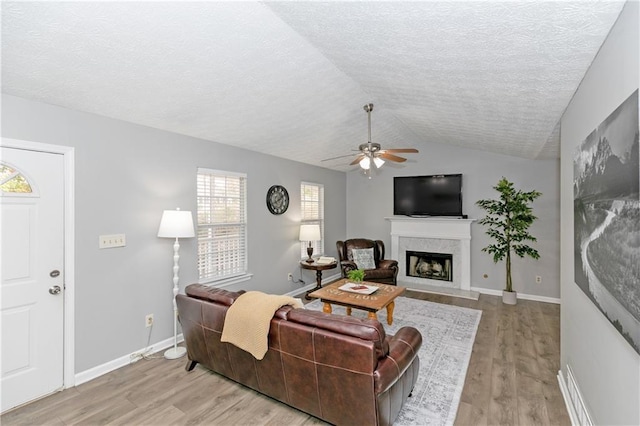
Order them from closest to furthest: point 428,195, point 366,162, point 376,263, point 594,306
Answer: point 594,306 < point 366,162 < point 376,263 < point 428,195

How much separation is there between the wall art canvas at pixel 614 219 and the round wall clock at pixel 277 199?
3889 mm

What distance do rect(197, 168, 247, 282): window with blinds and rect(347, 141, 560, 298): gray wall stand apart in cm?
330

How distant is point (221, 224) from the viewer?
415 centimetres

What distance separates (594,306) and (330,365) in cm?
161

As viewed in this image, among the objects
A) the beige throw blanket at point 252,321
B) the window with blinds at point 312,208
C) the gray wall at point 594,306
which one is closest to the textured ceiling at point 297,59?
the gray wall at point 594,306

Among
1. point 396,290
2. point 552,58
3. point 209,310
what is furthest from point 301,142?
point 552,58

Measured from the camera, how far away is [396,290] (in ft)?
13.3

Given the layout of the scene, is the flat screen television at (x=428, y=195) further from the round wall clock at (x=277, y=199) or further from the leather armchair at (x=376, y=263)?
the round wall clock at (x=277, y=199)

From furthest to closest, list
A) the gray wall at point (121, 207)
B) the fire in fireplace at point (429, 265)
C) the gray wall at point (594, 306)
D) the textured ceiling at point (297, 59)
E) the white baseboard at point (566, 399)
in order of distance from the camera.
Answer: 1. the fire in fireplace at point (429, 265)
2. the gray wall at point (121, 207)
3. the white baseboard at point (566, 399)
4. the textured ceiling at point (297, 59)
5. the gray wall at point (594, 306)

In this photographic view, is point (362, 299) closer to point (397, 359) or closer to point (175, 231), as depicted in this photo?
point (397, 359)

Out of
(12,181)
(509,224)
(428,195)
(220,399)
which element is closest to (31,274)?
(12,181)

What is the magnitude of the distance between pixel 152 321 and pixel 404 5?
368 cm

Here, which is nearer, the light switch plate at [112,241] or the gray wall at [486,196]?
the light switch plate at [112,241]

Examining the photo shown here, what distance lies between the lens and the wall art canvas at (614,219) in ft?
3.83
